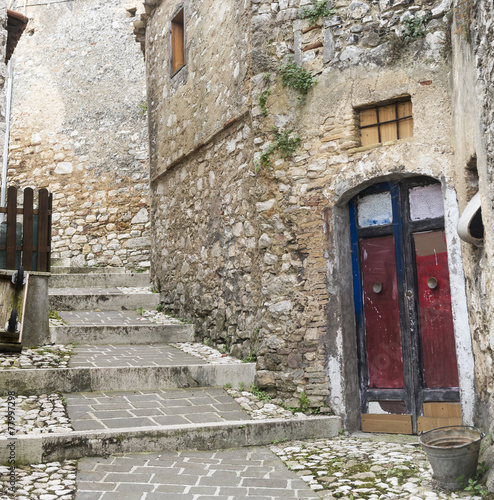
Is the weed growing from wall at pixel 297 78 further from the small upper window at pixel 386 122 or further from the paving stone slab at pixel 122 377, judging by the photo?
the paving stone slab at pixel 122 377

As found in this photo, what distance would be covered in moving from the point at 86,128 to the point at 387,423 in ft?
32.4

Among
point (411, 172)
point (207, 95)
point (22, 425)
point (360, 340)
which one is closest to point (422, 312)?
point (360, 340)

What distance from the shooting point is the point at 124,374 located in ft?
18.1

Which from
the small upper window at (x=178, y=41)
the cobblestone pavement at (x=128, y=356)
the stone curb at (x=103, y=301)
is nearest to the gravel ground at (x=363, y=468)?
the cobblestone pavement at (x=128, y=356)

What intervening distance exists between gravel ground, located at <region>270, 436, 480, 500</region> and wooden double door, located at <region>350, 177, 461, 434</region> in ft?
1.19

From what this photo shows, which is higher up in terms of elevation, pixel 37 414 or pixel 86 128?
pixel 86 128

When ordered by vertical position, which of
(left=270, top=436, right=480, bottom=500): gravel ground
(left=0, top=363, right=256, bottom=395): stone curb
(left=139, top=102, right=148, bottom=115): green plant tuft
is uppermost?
(left=139, top=102, right=148, bottom=115): green plant tuft

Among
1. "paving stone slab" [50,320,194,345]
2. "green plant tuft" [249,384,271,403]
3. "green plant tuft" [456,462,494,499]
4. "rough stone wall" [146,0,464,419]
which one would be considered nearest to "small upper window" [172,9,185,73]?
"rough stone wall" [146,0,464,419]

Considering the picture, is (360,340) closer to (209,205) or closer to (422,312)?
(422,312)

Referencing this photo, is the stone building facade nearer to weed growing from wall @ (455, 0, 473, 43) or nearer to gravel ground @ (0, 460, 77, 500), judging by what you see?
weed growing from wall @ (455, 0, 473, 43)

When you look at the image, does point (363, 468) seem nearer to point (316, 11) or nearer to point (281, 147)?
point (281, 147)

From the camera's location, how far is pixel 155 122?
31.0 feet

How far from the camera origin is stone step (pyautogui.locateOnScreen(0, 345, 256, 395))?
5156 mm

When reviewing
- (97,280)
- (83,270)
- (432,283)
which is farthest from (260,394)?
(83,270)
